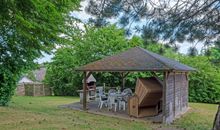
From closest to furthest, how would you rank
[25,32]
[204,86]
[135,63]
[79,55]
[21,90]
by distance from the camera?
[25,32] → [135,63] → [204,86] → [79,55] → [21,90]

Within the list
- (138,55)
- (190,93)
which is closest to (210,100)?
(190,93)

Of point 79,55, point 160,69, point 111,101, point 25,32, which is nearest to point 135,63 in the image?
point 160,69

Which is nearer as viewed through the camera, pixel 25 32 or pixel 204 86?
pixel 25 32

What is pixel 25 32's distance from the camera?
9.59 m

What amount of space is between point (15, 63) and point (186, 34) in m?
9.03

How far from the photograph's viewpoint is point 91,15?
8.05 m

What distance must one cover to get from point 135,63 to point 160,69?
184 centimetres

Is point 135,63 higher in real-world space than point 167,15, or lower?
lower

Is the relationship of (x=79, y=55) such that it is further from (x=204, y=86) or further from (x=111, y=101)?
(x=111, y=101)

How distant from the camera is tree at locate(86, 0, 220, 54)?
7.85 metres

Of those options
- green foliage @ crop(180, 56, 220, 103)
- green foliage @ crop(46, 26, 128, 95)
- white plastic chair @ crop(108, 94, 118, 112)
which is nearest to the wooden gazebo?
white plastic chair @ crop(108, 94, 118, 112)

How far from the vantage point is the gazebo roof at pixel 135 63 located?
42.4 feet

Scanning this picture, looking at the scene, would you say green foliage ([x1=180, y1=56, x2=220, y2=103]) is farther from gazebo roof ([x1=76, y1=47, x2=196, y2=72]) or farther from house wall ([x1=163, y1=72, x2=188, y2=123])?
gazebo roof ([x1=76, y1=47, x2=196, y2=72])

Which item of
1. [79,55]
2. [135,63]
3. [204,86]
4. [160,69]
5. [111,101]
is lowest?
[111,101]
